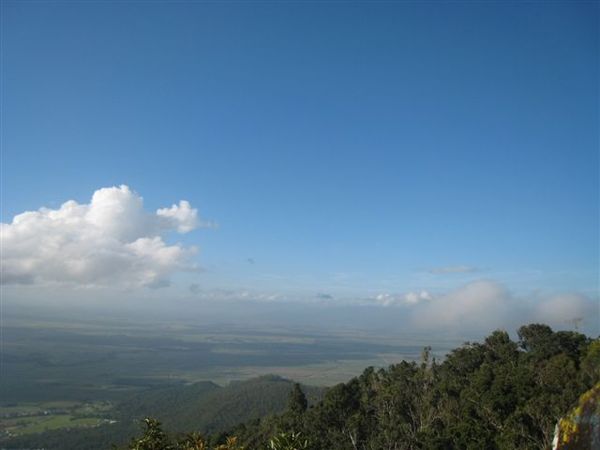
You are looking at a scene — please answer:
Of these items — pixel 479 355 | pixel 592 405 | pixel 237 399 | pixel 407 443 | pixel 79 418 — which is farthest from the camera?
pixel 79 418

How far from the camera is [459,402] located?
1708 inches

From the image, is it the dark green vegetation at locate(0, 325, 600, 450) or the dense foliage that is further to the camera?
the dense foliage

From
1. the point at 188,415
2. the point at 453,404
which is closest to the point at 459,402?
the point at 453,404

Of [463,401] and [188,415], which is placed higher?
[463,401]

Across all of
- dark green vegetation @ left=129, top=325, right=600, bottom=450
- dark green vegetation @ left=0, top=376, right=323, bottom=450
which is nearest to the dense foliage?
dark green vegetation @ left=129, top=325, right=600, bottom=450

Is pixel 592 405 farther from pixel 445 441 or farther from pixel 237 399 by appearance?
pixel 237 399

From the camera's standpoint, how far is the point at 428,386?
51.1 metres

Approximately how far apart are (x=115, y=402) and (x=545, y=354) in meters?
138

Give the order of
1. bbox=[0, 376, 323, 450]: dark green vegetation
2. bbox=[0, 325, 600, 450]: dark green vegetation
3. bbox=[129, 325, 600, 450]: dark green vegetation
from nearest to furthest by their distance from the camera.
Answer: bbox=[0, 325, 600, 450]: dark green vegetation
bbox=[129, 325, 600, 450]: dark green vegetation
bbox=[0, 376, 323, 450]: dark green vegetation

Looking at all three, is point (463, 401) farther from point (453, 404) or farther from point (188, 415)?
point (188, 415)

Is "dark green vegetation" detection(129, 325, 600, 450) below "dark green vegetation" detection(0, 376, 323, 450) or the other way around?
the other way around

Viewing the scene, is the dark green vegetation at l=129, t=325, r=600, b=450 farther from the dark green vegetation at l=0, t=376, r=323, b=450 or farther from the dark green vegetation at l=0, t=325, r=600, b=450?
the dark green vegetation at l=0, t=376, r=323, b=450

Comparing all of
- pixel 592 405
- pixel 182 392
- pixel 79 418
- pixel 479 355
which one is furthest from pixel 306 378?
pixel 592 405

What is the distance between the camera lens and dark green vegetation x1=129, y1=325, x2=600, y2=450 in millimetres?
34125
